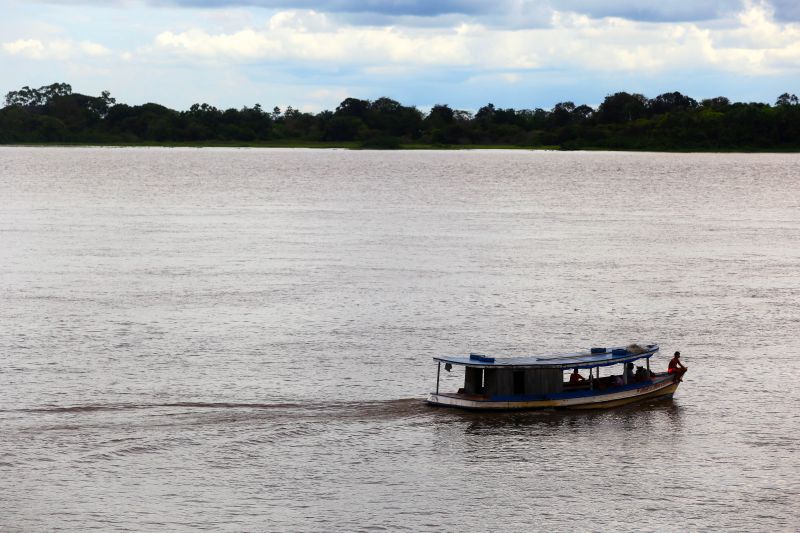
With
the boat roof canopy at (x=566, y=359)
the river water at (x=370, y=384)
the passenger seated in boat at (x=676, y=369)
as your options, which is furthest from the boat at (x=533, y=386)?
the passenger seated in boat at (x=676, y=369)

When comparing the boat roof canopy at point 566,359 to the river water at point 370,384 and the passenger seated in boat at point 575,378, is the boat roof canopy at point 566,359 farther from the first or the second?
the river water at point 370,384

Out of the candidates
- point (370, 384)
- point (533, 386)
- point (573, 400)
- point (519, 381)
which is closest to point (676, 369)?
point (573, 400)

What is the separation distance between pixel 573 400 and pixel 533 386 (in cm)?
187

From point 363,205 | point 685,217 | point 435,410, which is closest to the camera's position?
point 435,410

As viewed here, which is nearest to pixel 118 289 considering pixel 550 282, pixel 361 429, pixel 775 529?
pixel 550 282

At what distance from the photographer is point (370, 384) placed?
51938 mm

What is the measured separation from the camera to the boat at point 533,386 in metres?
48.5

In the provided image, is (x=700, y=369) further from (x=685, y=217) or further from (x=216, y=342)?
(x=685, y=217)

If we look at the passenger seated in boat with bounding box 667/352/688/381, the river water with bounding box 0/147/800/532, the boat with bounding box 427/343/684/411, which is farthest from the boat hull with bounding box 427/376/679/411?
the river water with bounding box 0/147/800/532

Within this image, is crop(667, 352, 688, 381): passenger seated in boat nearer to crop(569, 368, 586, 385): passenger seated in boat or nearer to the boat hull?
the boat hull

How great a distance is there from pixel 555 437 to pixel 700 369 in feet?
43.6

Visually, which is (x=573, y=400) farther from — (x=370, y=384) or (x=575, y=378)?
(x=370, y=384)

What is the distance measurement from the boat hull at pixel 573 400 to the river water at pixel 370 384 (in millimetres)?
415

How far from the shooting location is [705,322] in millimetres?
66812
